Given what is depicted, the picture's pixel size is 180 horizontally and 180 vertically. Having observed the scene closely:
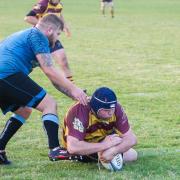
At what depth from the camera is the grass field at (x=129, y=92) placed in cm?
582

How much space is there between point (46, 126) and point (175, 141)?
6.35 feet

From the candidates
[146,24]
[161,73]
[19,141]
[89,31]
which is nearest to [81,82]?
[161,73]

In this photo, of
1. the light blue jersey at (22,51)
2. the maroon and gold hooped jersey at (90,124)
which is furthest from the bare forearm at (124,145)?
the light blue jersey at (22,51)

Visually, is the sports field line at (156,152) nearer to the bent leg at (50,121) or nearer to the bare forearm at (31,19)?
the bent leg at (50,121)

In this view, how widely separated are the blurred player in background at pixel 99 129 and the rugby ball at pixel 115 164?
0.04 metres

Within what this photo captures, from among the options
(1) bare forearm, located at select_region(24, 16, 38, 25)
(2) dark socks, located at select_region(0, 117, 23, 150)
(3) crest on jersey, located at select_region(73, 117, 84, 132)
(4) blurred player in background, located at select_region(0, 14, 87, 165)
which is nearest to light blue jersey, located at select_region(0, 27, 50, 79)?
(4) blurred player in background, located at select_region(0, 14, 87, 165)

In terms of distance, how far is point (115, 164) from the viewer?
18.8ft

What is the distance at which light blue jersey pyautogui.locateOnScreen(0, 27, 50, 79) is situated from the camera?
5691 mm

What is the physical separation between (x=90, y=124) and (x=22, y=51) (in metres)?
0.99

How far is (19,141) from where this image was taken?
7.17 metres

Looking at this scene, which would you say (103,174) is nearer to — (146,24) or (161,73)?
(161,73)

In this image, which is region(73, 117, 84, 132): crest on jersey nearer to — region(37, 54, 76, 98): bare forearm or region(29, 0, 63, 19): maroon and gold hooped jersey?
region(37, 54, 76, 98): bare forearm

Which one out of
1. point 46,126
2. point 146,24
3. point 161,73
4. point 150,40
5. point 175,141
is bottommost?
point 146,24

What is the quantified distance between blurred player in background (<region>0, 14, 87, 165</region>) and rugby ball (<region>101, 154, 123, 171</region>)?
17.5 inches
